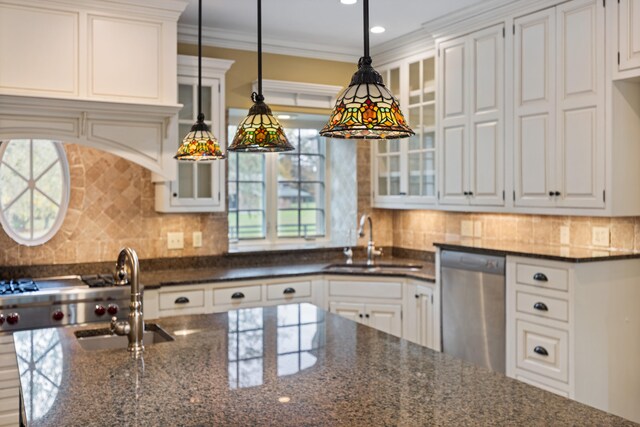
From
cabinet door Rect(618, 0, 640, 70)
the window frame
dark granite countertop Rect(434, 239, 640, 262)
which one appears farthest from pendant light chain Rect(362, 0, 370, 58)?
the window frame

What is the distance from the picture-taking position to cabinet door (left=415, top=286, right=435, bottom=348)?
4145 millimetres

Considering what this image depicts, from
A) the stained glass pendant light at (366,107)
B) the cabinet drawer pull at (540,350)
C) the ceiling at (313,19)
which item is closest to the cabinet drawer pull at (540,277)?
the cabinet drawer pull at (540,350)

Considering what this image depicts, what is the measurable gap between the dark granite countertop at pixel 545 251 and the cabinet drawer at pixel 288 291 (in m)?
1.05

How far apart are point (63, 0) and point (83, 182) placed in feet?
3.93

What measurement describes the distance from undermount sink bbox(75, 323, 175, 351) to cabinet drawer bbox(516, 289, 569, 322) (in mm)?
2023

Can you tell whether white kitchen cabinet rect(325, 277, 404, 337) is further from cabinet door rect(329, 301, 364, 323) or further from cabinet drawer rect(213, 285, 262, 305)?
cabinet drawer rect(213, 285, 262, 305)

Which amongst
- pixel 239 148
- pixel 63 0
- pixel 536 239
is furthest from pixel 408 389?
pixel 63 0

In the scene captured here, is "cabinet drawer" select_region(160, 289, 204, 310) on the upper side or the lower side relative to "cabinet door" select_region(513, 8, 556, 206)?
lower

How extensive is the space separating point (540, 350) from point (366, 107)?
2317mm

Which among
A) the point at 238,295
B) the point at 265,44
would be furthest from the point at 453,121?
the point at 238,295

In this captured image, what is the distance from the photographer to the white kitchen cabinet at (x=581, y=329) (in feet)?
10.2

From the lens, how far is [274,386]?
67.4 inches

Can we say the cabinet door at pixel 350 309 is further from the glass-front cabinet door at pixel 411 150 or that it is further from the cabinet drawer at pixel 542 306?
the cabinet drawer at pixel 542 306

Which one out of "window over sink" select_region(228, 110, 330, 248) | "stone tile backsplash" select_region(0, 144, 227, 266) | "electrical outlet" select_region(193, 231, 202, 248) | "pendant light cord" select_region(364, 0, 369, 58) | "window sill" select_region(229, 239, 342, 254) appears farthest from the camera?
"window over sink" select_region(228, 110, 330, 248)
